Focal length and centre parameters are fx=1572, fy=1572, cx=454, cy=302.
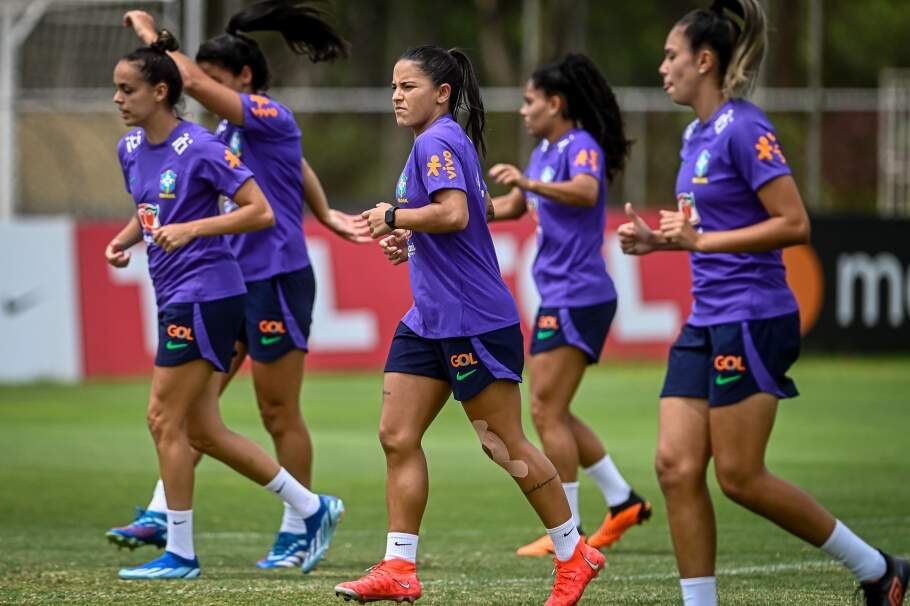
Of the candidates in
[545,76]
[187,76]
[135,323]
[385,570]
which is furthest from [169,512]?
[135,323]

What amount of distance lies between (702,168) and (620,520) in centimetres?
315

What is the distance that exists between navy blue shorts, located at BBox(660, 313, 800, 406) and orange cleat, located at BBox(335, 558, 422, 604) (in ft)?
3.99

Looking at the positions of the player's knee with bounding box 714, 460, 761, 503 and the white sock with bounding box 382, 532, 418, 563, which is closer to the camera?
the player's knee with bounding box 714, 460, 761, 503

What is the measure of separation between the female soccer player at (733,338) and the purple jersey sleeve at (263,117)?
271 cm

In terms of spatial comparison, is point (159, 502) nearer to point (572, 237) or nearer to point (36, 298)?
point (572, 237)

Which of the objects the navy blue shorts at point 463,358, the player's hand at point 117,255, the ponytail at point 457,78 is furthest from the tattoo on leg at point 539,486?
the player's hand at point 117,255

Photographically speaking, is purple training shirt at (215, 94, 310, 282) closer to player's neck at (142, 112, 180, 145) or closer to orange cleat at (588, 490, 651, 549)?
player's neck at (142, 112, 180, 145)

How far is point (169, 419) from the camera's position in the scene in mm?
7230

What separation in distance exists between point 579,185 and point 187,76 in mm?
2176

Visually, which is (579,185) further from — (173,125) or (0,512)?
(0,512)

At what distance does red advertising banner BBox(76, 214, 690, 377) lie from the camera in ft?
56.1

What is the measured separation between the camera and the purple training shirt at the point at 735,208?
5926 millimetres

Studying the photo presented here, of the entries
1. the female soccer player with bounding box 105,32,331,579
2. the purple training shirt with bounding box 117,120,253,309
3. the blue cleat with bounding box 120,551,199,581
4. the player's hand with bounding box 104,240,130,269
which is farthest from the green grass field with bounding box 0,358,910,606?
the player's hand with bounding box 104,240,130,269

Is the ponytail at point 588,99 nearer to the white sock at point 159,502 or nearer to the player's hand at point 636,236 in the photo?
the player's hand at point 636,236
